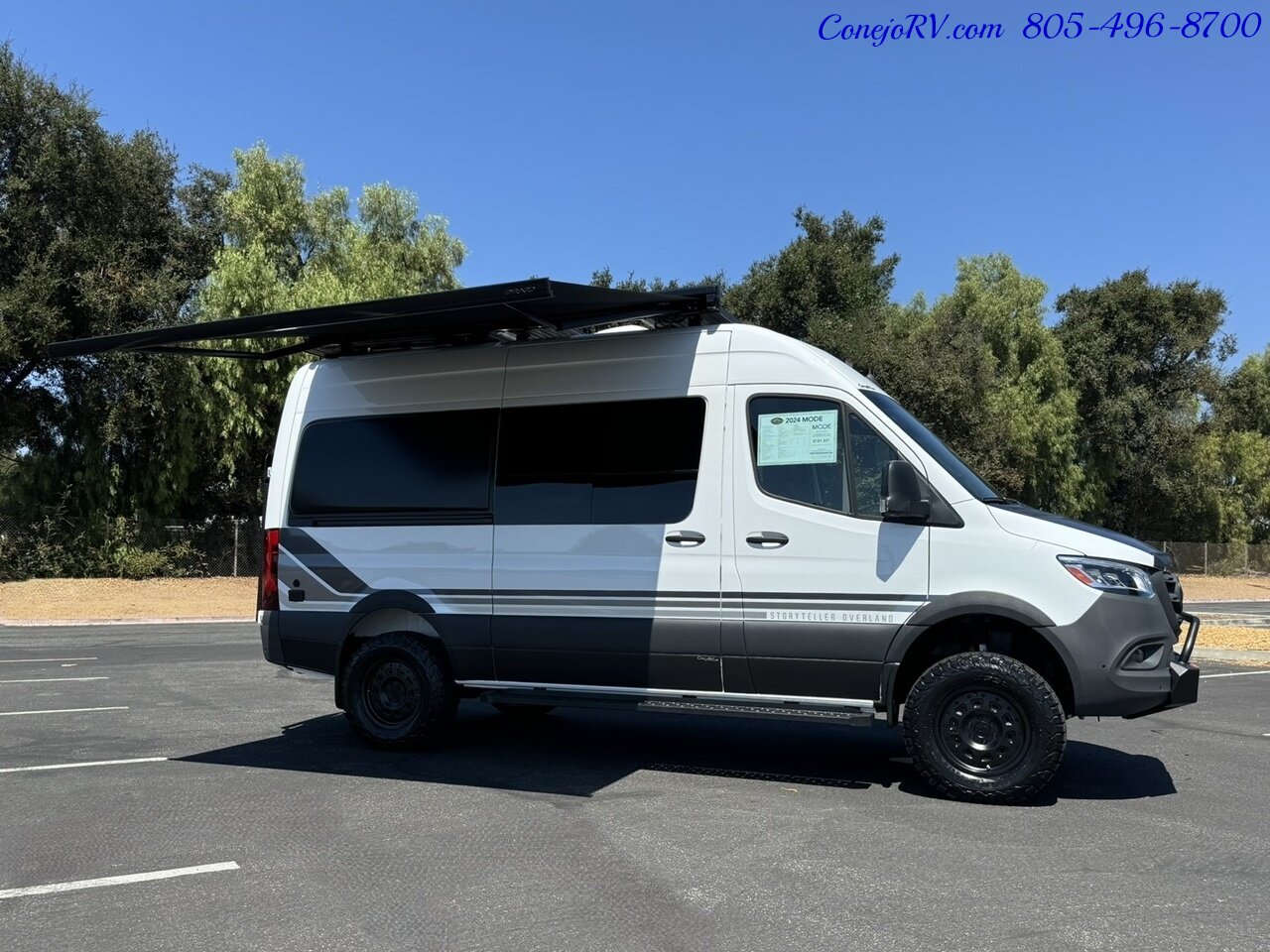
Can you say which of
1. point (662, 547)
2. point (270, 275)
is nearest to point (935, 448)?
point (662, 547)

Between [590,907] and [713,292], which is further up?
[713,292]

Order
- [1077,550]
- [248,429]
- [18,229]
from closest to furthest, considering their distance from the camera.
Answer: [1077,550] → [18,229] → [248,429]

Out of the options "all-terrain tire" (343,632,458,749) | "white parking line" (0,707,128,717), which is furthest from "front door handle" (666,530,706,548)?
"white parking line" (0,707,128,717)

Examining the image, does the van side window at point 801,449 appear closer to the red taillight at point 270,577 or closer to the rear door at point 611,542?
the rear door at point 611,542

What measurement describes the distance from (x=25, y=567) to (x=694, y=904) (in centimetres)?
2709

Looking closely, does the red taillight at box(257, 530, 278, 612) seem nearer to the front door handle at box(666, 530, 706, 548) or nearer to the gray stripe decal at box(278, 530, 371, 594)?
the gray stripe decal at box(278, 530, 371, 594)

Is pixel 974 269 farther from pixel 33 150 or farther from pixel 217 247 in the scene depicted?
pixel 33 150

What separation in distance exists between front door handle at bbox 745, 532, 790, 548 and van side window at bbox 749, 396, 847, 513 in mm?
232

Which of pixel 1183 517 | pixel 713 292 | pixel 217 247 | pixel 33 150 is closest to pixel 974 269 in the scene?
pixel 1183 517

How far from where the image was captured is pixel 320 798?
19.8ft

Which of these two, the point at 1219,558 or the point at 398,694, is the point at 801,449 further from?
the point at 1219,558

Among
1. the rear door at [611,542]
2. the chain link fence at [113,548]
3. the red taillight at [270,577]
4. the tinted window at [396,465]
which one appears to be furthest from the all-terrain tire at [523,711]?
the chain link fence at [113,548]

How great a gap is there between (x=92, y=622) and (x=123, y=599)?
12.4ft

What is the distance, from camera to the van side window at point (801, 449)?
6305 mm
